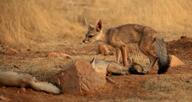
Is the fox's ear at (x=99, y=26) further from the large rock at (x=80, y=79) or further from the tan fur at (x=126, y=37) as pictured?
the large rock at (x=80, y=79)

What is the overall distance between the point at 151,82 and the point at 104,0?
12028 mm

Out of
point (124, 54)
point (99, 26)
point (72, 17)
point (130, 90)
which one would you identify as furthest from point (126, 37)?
point (72, 17)

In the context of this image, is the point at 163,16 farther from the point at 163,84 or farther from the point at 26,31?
the point at 163,84

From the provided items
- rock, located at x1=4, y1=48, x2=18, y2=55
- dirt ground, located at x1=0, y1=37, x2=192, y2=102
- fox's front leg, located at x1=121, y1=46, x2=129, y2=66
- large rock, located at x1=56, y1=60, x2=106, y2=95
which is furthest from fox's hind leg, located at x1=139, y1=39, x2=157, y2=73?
rock, located at x1=4, y1=48, x2=18, y2=55

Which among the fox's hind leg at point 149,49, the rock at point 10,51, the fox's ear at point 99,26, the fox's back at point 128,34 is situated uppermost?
the fox's ear at point 99,26

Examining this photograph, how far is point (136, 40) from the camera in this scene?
14102mm

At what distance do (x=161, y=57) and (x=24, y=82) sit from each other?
9.67 ft

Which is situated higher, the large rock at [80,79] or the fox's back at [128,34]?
the fox's back at [128,34]

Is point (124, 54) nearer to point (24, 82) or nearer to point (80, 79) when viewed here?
point (80, 79)

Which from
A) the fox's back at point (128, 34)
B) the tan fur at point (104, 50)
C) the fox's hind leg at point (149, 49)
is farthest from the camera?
the tan fur at point (104, 50)

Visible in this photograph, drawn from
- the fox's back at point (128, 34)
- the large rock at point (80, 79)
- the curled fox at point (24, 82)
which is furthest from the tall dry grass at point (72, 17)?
the large rock at point (80, 79)

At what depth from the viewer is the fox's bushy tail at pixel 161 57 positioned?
13047 millimetres

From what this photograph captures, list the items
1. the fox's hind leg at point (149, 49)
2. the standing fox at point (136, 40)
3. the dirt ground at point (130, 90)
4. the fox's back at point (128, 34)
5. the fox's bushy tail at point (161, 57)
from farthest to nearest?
the fox's back at point (128, 34)
the fox's hind leg at point (149, 49)
the standing fox at point (136, 40)
the fox's bushy tail at point (161, 57)
the dirt ground at point (130, 90)

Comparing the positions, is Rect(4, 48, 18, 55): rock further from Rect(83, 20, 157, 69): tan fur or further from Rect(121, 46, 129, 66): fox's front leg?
Rect(121, 46, 129, 66): fox's front leg
